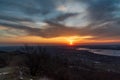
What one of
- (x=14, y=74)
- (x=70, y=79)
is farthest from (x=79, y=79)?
(x=14, y=74)

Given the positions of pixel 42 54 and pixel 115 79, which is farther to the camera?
pixel 115 79

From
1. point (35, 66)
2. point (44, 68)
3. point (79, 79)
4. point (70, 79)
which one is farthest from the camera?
point (79, 79)

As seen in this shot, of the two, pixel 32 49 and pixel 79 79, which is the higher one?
pixel 32 49

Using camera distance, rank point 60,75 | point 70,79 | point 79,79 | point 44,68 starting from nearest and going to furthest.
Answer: point 44,68 → point 60,75 → point 70,79 → point 79,79

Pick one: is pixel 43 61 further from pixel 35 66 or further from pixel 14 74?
pixel 14 74

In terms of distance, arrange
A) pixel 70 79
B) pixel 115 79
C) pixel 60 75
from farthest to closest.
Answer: pixel 115 79 → pixel 70 79 → pixel 60 75

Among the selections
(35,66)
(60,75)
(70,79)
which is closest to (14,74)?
(35,66)

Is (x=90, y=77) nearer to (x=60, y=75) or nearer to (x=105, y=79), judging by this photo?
(x=105, y=79)

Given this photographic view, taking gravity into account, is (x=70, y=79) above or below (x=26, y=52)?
below

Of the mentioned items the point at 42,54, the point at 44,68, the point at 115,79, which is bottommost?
the point at 115,79
